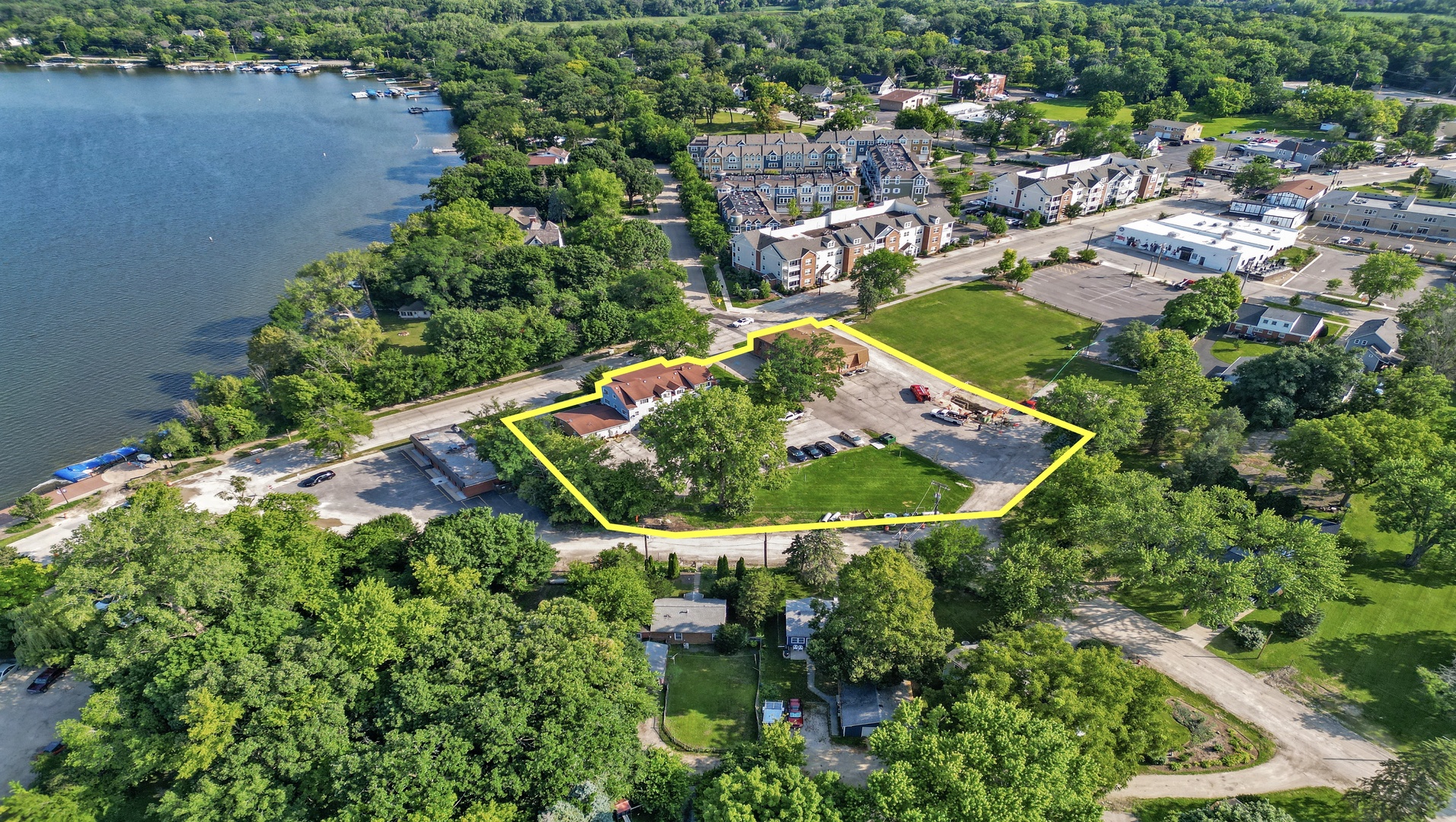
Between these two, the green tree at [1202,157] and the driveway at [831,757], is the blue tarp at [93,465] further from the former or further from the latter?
the green tree at [1202,157]

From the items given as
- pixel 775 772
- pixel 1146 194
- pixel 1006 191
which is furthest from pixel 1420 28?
pixel 775 772

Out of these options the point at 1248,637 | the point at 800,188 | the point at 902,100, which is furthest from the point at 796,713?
the point at 902,100

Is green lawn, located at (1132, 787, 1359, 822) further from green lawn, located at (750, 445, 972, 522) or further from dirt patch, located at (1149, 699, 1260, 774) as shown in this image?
green lawn, located at (750, 445, 972, 522)

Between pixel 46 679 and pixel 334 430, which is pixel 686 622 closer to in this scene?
pixel 334 430

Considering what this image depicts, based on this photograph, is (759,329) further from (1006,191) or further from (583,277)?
(1006,191)

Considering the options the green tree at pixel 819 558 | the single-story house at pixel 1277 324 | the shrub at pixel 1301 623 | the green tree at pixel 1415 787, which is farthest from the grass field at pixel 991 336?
the green tree at pixel 1415 787

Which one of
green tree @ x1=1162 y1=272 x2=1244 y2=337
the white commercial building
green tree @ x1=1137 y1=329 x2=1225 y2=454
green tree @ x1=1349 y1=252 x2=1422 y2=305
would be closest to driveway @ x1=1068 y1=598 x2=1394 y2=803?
green tree @ x1=1137 y1=329 x2=1225 y2=454
